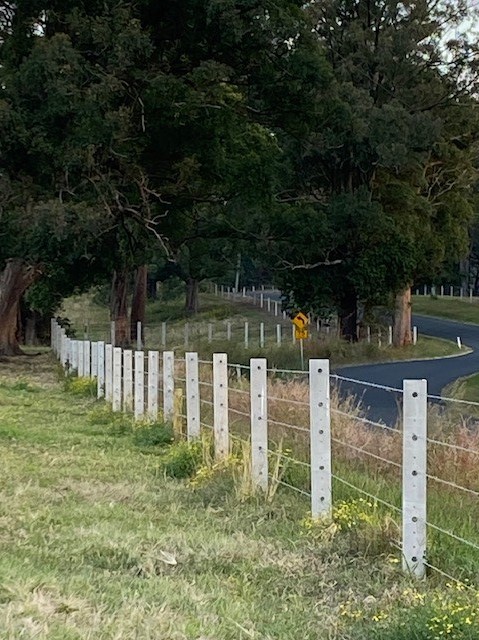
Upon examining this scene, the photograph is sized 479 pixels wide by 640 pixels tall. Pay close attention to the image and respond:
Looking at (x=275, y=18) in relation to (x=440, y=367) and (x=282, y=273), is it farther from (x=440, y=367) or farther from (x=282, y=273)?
(x=282, y=273)

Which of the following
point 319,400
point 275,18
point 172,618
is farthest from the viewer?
point 275,18

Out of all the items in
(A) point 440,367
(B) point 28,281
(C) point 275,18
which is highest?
(C) point 275,18

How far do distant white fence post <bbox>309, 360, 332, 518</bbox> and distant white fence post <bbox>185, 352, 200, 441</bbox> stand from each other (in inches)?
183

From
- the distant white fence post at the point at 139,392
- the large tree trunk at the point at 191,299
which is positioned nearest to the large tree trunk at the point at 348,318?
the large tree trunk at the point at 191,299

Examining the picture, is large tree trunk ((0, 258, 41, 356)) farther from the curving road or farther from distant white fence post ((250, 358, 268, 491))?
distant white fence post ((250, 358, 268, 491))

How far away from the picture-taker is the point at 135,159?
31.0 metres

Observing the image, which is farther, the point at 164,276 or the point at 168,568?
the point at 164,276

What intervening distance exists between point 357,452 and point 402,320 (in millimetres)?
39382

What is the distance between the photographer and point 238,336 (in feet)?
187

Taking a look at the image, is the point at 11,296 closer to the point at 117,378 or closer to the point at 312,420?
the point at 117,378

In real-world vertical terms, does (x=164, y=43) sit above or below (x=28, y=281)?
above

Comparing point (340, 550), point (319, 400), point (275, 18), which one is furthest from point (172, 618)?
point (275, 18)

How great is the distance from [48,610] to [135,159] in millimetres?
26415

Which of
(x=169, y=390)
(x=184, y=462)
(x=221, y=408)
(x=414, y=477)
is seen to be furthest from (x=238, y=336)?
(x=414, y=477)
